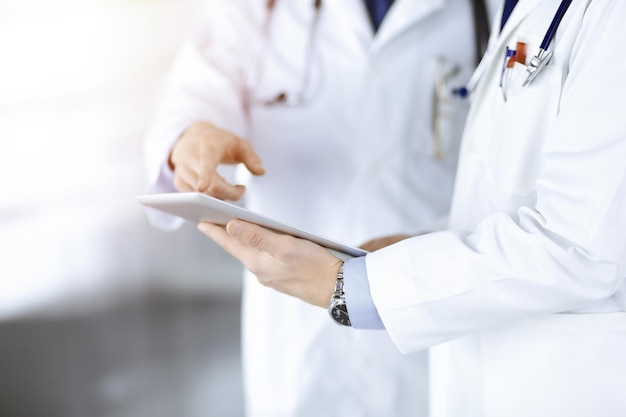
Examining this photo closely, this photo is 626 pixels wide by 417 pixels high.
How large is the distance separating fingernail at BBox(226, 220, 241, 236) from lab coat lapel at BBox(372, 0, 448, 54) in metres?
0.58

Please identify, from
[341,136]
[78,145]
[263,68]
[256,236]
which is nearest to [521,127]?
[256,236]

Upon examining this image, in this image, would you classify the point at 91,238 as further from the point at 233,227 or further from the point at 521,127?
the point at 521,127

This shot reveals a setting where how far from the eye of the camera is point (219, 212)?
0.86 metres

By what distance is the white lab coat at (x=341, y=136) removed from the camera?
1.31m

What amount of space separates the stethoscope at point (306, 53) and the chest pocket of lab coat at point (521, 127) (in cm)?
41

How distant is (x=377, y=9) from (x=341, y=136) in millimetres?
286

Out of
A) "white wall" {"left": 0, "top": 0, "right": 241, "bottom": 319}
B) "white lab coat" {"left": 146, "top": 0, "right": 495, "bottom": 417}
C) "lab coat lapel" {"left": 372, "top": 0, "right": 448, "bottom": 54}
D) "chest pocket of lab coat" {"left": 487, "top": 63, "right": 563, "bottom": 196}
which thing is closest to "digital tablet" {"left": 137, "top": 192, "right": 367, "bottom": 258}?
"chest pocket of lab coat" {"left": 487, "top": 63, "right": 563, "bottom": 196}

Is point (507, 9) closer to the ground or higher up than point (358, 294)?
higher up

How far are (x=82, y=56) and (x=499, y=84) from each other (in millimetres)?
1033

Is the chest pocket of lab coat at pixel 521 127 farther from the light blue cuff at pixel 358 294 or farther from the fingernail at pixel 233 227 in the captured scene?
the fingernail at pixel 233 227

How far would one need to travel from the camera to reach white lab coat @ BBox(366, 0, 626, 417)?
74cm

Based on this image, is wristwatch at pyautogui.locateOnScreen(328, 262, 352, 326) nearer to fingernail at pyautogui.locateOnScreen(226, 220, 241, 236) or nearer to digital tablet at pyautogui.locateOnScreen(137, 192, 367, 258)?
digital tablet at pyautogui.locateOnScreen(137, 192, 367, 258)

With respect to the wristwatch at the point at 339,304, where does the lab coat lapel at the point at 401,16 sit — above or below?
above

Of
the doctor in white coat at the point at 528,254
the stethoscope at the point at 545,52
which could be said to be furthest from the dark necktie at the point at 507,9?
the stethoscope at the point at 545,52
